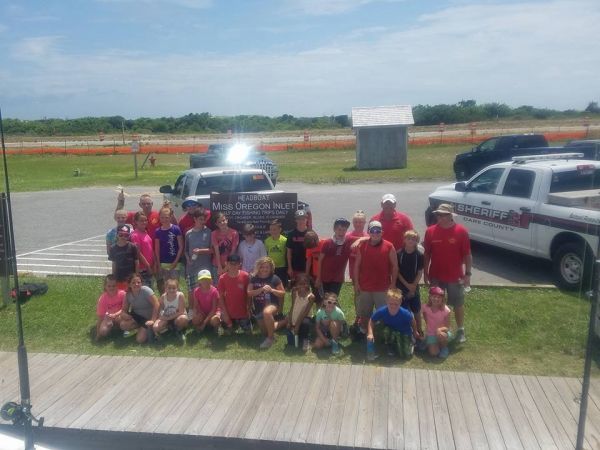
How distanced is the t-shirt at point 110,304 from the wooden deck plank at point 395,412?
342cm

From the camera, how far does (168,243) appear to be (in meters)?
8.48

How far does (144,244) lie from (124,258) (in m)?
0.39

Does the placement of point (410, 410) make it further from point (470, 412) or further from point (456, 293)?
point (456, 293)

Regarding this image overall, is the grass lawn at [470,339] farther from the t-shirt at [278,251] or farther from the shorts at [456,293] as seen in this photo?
the t-shirt at [278,251]

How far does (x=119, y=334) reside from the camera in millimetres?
7832

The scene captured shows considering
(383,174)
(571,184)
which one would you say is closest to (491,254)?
(571,184)

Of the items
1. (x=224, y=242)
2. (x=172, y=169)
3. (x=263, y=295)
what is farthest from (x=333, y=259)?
(x=172, y=169)

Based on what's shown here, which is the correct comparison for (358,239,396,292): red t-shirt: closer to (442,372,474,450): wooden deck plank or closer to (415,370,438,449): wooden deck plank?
(415,370,438,449): wooden deck plank

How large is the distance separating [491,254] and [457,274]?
15.0 feet

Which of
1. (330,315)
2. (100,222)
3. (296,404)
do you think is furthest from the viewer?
(100,222)

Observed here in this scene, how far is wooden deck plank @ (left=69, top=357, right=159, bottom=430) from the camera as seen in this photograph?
220 inches

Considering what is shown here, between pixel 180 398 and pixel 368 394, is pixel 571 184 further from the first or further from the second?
pixel 180 398

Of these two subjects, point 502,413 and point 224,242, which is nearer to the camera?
Answer: point 502,413

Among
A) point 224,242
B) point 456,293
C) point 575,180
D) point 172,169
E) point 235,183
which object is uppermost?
point 575,180
